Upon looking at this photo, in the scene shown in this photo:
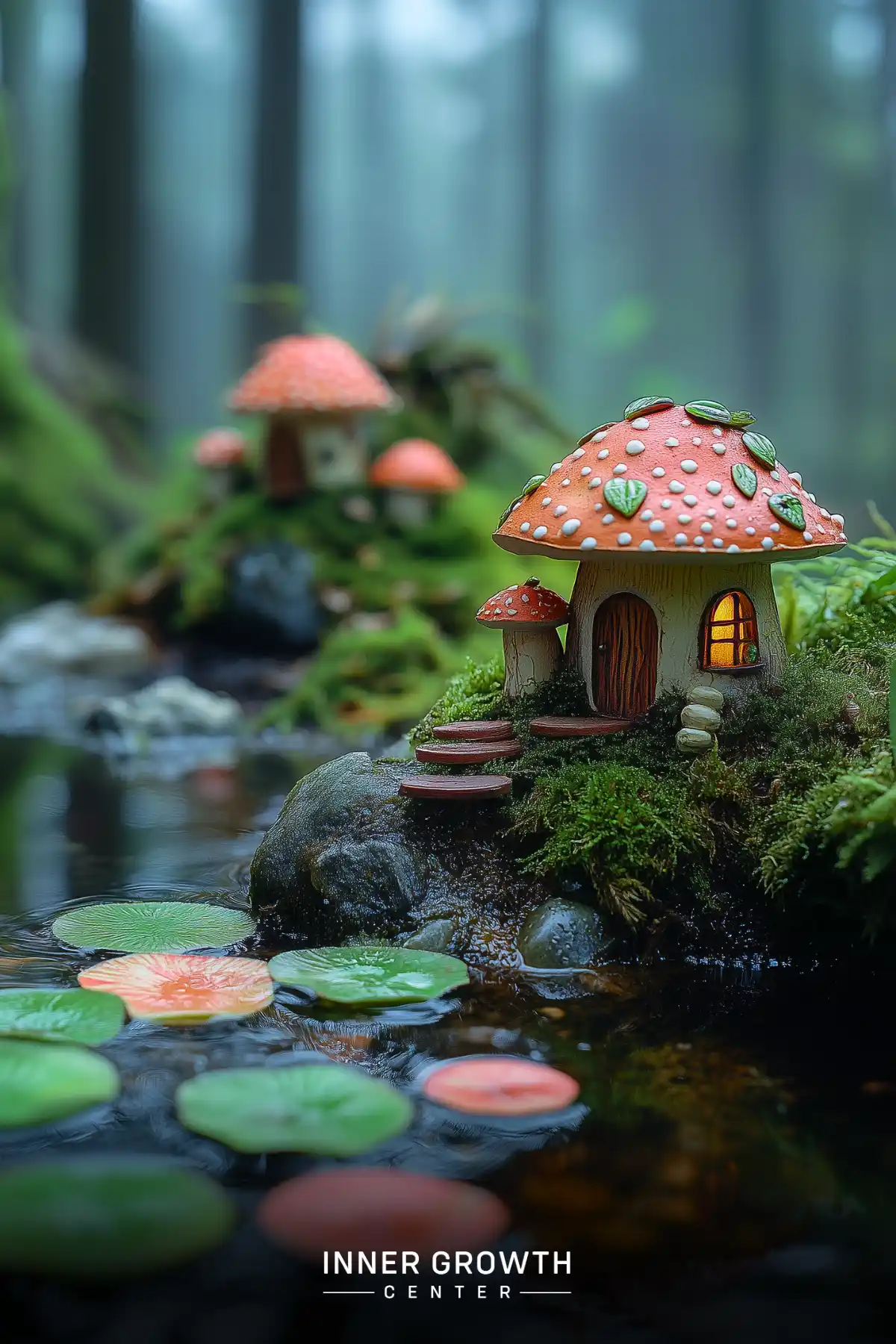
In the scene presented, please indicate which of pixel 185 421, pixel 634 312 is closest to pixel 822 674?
pixel 634 312

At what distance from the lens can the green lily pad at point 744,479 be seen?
10.4 ft

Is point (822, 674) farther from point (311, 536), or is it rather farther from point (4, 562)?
point (4, 562)

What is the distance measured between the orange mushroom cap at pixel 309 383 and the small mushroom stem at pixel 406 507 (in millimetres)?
736

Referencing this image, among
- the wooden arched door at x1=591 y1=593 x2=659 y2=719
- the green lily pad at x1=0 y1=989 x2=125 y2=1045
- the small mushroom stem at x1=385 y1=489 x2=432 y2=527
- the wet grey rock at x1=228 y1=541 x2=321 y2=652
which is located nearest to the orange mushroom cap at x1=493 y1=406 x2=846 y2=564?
the wooden arched door at x1=591 y1=593 x2=659 y2=719

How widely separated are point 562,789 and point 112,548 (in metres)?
8.75

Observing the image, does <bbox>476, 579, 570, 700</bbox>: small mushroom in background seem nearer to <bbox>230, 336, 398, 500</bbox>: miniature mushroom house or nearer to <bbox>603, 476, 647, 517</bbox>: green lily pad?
<bbox>603, 476, 647, 517</bbox>: green lily pad

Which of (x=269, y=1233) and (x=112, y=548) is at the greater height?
(x=112, y=548)

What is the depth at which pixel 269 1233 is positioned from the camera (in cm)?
183

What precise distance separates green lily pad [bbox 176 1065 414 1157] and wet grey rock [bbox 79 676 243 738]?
14.6 feet

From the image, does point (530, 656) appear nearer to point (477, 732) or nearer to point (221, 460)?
point (477, 732)

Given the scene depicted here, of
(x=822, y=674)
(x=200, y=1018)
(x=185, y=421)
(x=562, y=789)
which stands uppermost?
(x=185, y=421)

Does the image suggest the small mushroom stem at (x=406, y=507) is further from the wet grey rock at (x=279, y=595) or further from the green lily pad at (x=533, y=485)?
the green lily pad at (x=533, y=485)

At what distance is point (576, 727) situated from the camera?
10.9ft

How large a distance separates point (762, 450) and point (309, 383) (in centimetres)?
464
